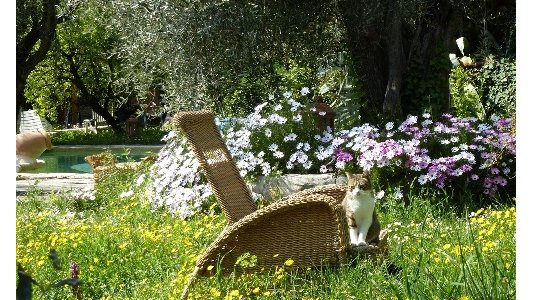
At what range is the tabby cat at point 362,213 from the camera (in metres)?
4.54

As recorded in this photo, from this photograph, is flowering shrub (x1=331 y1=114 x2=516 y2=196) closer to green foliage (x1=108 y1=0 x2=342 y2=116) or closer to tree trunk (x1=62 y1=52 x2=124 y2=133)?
green foliage (x1=108 y1=0 x2=342 y2=116)

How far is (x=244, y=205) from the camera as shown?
4.90 metres

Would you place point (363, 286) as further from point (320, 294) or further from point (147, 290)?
point (147, 290)

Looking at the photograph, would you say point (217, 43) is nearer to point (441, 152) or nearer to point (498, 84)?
point (441, 152)

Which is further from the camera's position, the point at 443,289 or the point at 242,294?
the point at 242,294

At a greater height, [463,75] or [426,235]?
→ [463,75]

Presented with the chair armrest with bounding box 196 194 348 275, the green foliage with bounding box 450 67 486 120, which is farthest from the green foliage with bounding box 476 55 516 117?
the chair armrest with bounding box 196 194 348 275

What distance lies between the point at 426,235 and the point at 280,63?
3.87 meters

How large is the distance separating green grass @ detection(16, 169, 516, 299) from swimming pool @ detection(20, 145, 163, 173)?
1184 centimetres

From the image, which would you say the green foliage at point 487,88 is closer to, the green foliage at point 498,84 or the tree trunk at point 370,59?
the green foliage at point 498,84

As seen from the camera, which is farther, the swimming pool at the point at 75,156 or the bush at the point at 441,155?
the swimming pool at the point at 75,156

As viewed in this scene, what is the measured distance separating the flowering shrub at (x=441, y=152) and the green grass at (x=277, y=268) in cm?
36

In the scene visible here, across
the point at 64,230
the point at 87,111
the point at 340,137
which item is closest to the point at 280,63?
the point at 340,137

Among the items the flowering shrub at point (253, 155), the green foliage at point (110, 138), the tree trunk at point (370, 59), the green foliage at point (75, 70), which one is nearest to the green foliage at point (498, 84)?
the tree trunk at point (370, 59)
